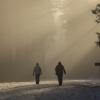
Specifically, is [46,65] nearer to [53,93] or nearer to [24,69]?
[24,69]

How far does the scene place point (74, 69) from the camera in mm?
133375

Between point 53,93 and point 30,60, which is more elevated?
point 30,60

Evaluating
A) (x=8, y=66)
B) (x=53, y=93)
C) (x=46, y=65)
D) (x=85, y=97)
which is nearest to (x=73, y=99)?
(x=85, y=97)

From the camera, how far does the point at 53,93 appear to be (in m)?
38.0

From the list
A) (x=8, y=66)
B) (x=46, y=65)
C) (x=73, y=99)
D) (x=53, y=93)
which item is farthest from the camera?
(x=8, y=66)

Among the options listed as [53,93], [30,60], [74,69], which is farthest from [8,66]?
[53,93]

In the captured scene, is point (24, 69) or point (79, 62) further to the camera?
point (79, 62)

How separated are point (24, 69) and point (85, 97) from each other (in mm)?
101225

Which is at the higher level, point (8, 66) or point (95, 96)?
point (8, 66)

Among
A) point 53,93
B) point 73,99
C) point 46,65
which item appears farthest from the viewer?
point 46,65

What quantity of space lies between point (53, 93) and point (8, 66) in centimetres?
10370

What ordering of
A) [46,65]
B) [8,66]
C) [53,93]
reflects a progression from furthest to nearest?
[8,66]
[46,65]
[53,93]

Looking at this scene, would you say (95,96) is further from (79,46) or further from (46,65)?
(79,46)

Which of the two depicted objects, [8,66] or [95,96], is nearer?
[95,96]
